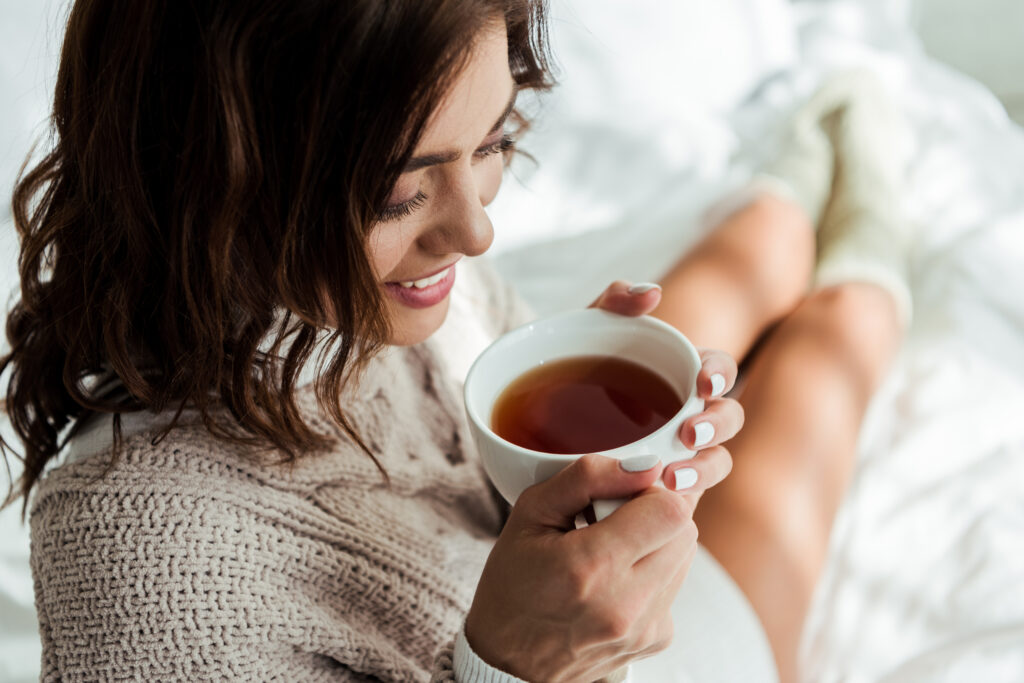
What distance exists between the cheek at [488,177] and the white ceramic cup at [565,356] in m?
0.14

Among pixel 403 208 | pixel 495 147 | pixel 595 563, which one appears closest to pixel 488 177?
pixel 495 147

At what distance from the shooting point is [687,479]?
0.60 meters

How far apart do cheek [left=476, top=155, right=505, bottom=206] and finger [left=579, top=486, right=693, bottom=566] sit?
0.32 meters

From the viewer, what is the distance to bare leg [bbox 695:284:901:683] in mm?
952

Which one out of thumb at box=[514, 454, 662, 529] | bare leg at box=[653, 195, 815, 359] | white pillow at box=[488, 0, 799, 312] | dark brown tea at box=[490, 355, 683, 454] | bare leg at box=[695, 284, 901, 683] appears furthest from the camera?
white pillow at box=[488, 0, 799, 312]

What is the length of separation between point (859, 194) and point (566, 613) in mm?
1056

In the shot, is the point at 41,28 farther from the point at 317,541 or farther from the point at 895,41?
the point at 895,41

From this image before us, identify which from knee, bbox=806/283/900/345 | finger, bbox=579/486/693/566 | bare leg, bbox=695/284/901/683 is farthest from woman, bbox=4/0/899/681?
knee, bbox=806/283/900/345

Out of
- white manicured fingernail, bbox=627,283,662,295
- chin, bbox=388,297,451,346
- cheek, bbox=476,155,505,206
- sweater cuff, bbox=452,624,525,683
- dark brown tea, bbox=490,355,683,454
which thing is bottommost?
sweater cuff, bbox=452,624,525,683

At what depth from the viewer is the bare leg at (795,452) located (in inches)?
37.5

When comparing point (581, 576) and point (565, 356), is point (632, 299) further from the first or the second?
point (581, 576)

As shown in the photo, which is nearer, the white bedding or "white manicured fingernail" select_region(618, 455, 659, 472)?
"white manicured fingernail" select_region(618, 455, 659, 472)

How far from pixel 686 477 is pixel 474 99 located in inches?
12.0

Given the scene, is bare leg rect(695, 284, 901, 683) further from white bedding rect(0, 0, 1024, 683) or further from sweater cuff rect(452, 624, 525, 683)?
sweater cuff rect(452, 624, 525, 683)
